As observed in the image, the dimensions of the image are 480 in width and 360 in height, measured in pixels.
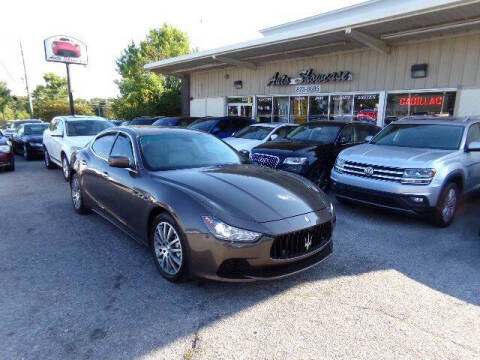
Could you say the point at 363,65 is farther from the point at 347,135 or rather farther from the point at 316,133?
the point at 316,133

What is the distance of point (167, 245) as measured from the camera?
326cm

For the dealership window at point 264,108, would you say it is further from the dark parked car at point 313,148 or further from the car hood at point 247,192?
the car hood at point 247,192

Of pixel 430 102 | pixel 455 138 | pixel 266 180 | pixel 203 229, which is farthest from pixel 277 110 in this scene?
pixel 203 229

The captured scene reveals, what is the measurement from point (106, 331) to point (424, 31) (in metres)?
11.3

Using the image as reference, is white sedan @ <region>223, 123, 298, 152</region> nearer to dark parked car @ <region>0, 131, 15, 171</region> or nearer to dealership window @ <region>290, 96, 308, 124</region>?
dealership window @ <region>290, 96, 308, 124</region>

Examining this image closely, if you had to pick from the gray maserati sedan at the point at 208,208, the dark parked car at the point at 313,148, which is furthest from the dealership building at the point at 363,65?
the gray maserati sedan at the point at 208,208

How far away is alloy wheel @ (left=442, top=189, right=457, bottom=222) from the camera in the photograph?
16.6 feet

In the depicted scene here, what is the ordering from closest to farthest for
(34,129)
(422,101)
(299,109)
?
(422,101) < (34,129) < (299,109)

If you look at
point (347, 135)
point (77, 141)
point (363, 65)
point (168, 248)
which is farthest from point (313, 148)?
point (363, 65)

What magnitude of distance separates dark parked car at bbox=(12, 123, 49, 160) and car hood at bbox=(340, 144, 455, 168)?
11.4 meters

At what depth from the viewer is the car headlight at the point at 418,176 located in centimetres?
484

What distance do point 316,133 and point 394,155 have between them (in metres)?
2.78

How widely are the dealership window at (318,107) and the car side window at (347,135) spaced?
5.88 metres

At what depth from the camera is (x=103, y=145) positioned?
4.87m
